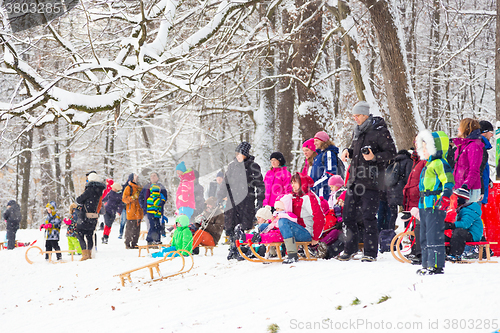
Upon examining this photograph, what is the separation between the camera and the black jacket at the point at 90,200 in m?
9.58

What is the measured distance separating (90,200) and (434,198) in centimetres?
724

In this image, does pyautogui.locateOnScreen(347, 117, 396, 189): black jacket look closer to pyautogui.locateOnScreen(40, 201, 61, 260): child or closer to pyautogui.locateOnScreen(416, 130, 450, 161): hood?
pyautogui.locateOnScreen(416, 130, 450, 161): hood

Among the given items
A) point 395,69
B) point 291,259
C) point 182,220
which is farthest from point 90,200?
point 395,69

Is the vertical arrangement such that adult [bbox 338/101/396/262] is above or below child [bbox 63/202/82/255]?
above

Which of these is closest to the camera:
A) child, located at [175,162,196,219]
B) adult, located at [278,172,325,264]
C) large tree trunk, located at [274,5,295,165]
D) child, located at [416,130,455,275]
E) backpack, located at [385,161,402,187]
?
child, located at [416,130,455,275]

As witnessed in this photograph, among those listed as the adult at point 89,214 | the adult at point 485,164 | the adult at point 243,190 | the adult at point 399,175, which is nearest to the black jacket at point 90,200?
the adult at point 89,214

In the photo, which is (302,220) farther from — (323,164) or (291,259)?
(323,164)

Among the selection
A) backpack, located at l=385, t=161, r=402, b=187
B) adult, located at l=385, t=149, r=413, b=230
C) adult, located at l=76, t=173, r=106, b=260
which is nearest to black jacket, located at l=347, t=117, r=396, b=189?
backpack, located at l=385, t=161, r=402, b=187

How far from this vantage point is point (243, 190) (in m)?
7.73

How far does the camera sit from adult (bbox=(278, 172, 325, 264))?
19.7 ft

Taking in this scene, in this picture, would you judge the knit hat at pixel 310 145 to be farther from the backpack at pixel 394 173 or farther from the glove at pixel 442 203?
the glove at pixel 442 203

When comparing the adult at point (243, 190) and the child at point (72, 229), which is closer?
the adult at point (243, 190)

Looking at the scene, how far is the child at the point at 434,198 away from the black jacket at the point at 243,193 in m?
3.37

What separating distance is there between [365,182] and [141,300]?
310 centimetres
